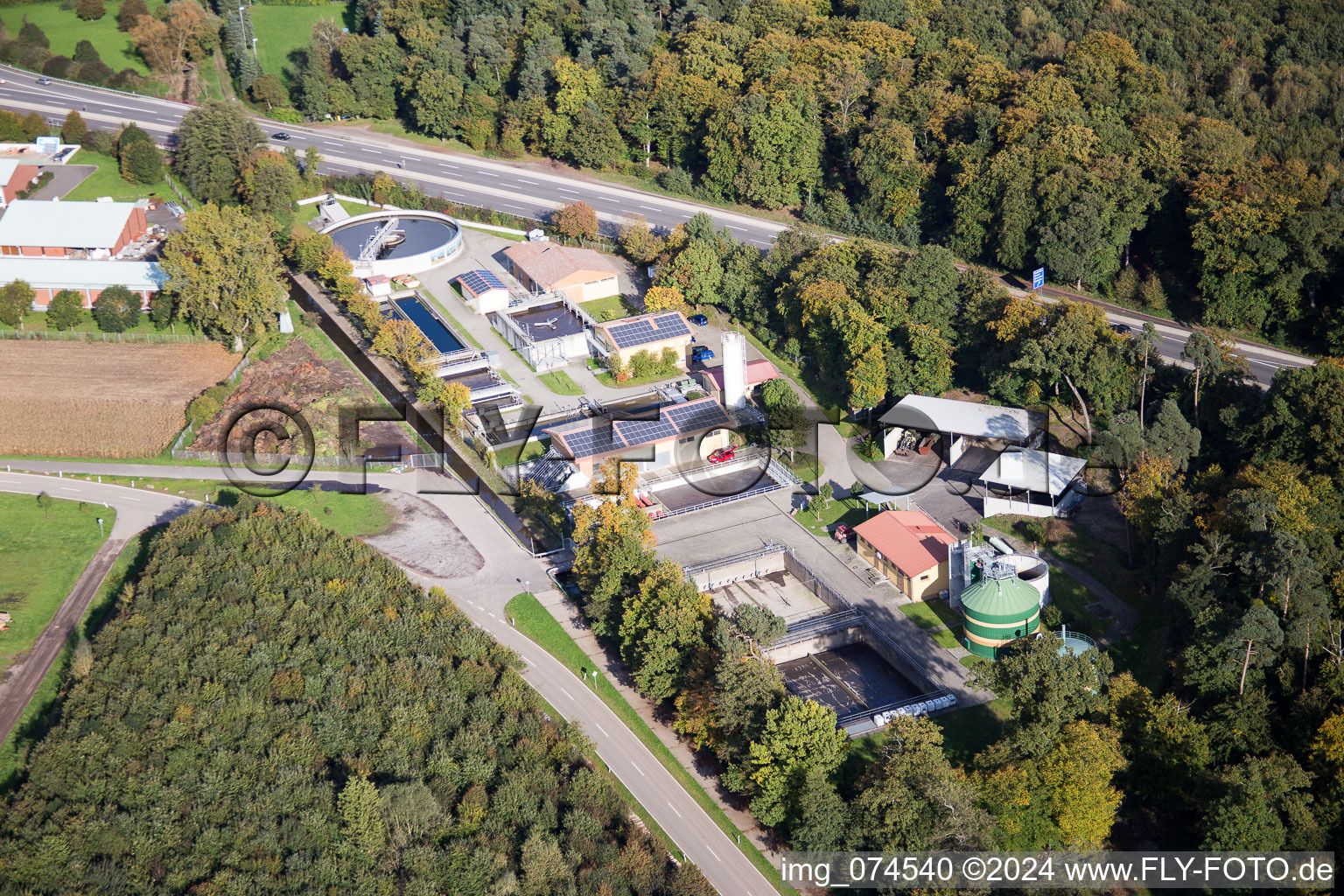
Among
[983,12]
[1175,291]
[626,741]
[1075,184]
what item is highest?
[983,12]

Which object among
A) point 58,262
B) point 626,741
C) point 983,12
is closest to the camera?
point 626,741

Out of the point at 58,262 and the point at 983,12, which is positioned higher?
the point at 983,12

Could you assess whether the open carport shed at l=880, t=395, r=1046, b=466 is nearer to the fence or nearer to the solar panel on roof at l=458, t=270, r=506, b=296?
the solar panel on roof at l=458, t=270, r=506, b=296

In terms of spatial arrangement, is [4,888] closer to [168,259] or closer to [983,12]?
[168,259]

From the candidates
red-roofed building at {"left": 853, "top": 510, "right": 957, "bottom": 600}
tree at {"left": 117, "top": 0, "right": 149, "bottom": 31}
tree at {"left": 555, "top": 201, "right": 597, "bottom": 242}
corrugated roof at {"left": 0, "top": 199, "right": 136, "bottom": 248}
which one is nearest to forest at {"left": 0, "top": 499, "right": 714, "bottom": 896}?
red-roofed building at {"left": 853, "top": 510, "right": 957, "bottom": 600}

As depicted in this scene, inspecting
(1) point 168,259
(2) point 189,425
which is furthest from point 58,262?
(2) point 189,425

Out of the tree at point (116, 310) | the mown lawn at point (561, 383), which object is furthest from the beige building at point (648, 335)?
the tree at point (116, 310)

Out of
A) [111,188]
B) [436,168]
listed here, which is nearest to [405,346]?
[436,168]

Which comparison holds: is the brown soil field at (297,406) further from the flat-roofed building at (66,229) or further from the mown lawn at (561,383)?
the flat-roofed building at (66,229)
